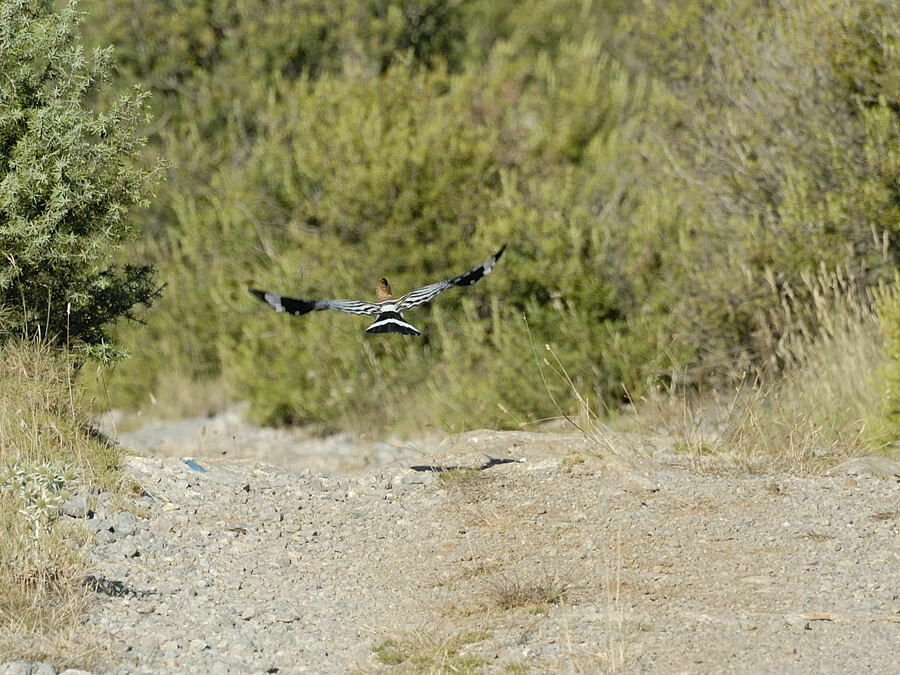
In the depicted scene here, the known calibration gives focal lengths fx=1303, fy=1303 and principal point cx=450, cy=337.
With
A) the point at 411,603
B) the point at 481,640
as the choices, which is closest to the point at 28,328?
the point at 411,603

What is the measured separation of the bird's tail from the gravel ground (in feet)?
3.59

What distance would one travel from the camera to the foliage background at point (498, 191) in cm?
1178

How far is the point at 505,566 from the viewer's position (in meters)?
6.43

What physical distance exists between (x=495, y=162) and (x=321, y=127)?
2.13 metres

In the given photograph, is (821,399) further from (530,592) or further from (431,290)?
(530,592)

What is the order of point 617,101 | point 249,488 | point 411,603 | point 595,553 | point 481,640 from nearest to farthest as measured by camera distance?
point 481,640, point 411,603, point 595,553, point 249,488, point 617,101

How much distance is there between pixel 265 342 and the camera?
16.3 meters

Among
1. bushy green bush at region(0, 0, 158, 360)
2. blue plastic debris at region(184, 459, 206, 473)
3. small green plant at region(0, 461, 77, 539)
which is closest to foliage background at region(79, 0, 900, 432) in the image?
bushy green bush at region(0, 0, 158, 360)

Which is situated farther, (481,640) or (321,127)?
(321,127)

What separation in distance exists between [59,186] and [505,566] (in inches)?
144

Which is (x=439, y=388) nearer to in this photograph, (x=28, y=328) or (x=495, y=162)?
(x=495, y=162)

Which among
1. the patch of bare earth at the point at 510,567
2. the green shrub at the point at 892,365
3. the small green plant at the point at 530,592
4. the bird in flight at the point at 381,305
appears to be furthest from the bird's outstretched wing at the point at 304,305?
the green shrub at the point at 892,365

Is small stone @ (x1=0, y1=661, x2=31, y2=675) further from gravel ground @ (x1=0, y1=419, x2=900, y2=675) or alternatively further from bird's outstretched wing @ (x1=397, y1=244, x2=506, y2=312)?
bird's outstretched wing @ (x1=397, y1=244, x2=506, y2=312)

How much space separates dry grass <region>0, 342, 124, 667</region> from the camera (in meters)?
5.41
